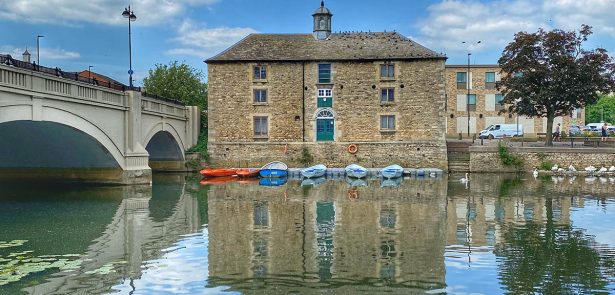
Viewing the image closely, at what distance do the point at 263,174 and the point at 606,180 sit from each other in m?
22.1

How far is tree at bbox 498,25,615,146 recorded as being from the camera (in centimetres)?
4103

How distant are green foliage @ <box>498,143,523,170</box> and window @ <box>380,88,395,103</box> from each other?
8657 mm

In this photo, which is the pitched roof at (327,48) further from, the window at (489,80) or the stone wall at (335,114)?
the window at (489,80)

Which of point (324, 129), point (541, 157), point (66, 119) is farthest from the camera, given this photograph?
point (324, 129)

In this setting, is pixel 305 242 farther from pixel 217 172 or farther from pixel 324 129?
pixel 324 129

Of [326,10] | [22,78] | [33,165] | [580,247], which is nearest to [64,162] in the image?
[33,165]

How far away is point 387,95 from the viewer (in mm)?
43594

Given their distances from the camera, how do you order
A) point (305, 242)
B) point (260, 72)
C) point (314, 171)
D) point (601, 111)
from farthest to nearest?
point (601, 111), point (260, 72), point (314, 171), point (305, 242)

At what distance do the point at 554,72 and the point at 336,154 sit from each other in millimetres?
16480

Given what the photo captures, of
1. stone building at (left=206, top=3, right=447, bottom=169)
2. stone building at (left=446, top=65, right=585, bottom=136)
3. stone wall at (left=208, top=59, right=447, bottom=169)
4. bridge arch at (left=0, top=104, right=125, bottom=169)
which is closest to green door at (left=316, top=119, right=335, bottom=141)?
stone building at (left=206, top=3, right=447, bottom=169)

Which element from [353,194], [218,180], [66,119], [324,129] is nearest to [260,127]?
[324,129]

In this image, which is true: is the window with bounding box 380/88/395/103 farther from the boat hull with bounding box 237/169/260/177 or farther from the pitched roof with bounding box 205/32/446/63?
the boat hull with bounding box 237/169/260/177

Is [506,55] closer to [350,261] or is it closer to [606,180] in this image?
[606,180]

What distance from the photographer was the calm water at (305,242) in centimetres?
1196
